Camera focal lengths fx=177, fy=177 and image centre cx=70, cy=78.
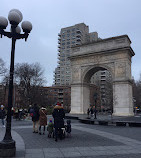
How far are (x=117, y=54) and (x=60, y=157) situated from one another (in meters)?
23.6

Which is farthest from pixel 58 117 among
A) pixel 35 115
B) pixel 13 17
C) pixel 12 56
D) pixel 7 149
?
pixel 13 17

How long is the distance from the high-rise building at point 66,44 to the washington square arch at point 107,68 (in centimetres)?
6207

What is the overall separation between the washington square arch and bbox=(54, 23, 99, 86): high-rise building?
6207 cm

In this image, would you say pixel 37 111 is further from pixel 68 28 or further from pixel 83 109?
pixel 68 28

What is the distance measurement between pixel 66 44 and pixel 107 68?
71.1 metres

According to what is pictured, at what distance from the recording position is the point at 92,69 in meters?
29.6

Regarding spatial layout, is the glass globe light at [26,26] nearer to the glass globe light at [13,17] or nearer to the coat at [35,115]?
the glass globe light at [13,17]

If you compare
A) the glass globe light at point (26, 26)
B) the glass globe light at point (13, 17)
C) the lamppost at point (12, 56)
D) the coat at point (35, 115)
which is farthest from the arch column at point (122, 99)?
the glass globe light at point (13, 17)

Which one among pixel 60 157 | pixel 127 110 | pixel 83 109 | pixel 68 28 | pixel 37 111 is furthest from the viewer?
pixel 68 28

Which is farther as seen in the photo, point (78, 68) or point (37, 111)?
point (78, 68)

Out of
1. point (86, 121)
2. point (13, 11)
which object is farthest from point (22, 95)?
point (13, 11)

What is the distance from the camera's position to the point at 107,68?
2752 centimetres

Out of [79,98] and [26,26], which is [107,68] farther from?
[26,26]

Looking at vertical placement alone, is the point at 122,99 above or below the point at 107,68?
below
